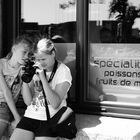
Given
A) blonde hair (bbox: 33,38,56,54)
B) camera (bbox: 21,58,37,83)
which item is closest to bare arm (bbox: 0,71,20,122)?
camera (bbox: 21,58,37,83)

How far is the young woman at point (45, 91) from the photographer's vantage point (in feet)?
9.90

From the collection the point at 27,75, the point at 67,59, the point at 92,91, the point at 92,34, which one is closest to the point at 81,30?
the point at 92,34

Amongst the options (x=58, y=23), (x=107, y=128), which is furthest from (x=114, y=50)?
(x=107, y=128)

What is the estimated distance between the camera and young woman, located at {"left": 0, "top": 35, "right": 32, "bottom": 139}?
3.41m

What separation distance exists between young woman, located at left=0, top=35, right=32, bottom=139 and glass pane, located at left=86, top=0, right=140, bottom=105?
75 cm

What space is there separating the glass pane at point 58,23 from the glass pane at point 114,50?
0.20 metres

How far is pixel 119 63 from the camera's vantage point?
368cm

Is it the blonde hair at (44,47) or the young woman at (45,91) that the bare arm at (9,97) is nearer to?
the young woman at (45,91)

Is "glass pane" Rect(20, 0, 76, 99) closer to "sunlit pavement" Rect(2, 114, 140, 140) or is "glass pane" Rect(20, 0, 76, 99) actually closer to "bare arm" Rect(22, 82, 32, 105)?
"sunlit pavement" Rect(2, 114, 140, 140)

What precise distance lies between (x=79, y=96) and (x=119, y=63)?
541 mm

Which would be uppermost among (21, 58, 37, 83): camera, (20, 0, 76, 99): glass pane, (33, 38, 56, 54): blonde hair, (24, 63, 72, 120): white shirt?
(20, 0, 76, 99): glass pane

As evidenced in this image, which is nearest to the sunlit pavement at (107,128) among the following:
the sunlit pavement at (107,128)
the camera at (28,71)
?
the sunlit pavement at (107,128)

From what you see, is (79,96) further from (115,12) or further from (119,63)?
(115,12)

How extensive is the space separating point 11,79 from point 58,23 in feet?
2.66
